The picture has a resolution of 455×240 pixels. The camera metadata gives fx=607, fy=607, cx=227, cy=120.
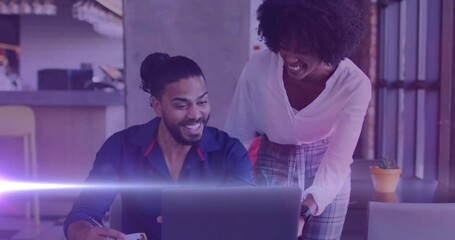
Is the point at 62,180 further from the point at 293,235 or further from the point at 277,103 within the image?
the point at 293,235

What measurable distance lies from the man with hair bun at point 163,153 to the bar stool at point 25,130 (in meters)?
2.38

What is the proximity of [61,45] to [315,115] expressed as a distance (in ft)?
17.1

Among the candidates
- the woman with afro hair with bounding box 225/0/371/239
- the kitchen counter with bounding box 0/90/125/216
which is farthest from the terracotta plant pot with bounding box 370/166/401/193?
the kitchen counter with bounding box 0/90/125/216

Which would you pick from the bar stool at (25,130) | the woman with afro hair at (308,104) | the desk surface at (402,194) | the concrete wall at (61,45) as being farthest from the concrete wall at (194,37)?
the concrete wall at (61,45)

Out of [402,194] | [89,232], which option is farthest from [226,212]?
[402,194]

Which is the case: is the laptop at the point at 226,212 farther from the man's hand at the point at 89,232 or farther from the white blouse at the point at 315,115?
the white blouse at the point at 315,115

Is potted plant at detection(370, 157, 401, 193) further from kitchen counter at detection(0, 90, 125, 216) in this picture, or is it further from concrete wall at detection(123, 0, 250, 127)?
kitchen counter at detection(0, 90, 125, 216)

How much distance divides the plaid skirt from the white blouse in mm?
18

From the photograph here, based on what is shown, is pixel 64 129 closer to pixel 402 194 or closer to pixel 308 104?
pixel 402 194

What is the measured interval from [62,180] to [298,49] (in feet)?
10.1

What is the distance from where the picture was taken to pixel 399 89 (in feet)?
10.9

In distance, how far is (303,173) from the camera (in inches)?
64.9

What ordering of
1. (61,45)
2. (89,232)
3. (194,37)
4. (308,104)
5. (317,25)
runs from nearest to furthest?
(89,232) → (317,25) → (308,104) → (194,37) → (61,45)

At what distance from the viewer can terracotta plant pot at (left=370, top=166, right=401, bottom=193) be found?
194cm
